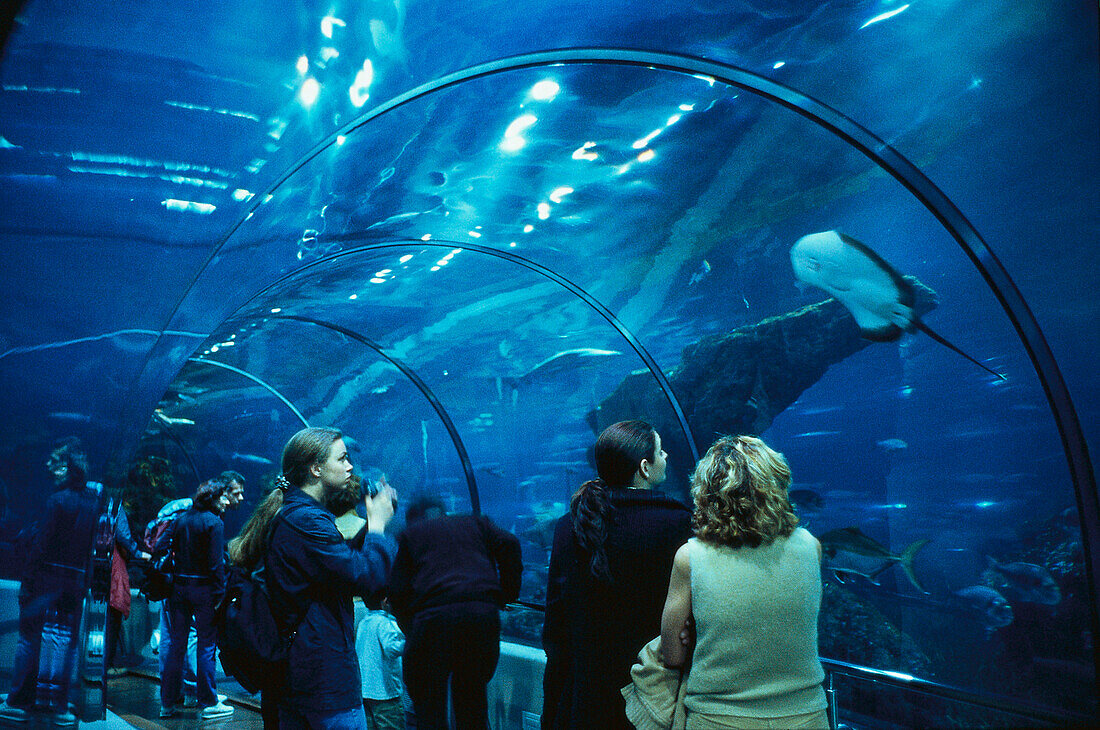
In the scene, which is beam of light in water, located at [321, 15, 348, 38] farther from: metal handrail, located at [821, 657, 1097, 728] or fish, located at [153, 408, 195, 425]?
fish, located at [153, 408, 195, 425]

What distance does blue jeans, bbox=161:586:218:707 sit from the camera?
676 cm

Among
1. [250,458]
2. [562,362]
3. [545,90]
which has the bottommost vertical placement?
[250,458]

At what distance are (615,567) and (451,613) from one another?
57.6 inches

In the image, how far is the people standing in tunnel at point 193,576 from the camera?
6770 mm

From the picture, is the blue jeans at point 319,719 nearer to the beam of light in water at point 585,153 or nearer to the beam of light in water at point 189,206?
the beam of light in water at point 189,206

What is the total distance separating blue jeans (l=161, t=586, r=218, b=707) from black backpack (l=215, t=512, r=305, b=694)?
422 cm

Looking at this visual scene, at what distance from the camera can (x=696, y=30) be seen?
3.89m

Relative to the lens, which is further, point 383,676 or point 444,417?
point 444,417

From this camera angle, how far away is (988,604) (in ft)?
19.6

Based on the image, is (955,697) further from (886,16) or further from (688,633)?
(886,16)

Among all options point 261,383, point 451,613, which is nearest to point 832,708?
point 451,613

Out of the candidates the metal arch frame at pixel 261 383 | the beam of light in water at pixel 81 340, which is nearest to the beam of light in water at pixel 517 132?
the beam of light in water at pixel 81 340

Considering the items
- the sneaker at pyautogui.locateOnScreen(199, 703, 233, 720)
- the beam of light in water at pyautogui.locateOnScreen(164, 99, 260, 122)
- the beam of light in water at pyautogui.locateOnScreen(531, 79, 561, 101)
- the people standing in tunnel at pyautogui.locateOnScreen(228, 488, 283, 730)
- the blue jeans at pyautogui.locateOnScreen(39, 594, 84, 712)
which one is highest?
the beam of light in water at pyautogui.locateOnScreen(531, 79, 561, 101)

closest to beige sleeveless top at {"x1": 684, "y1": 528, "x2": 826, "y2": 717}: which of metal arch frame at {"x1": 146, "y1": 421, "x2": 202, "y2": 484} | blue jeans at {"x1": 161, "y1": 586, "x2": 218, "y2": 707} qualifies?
blue jeans at {"x1": 161, "y1": 586, "x2": 218, "y2": 707}
